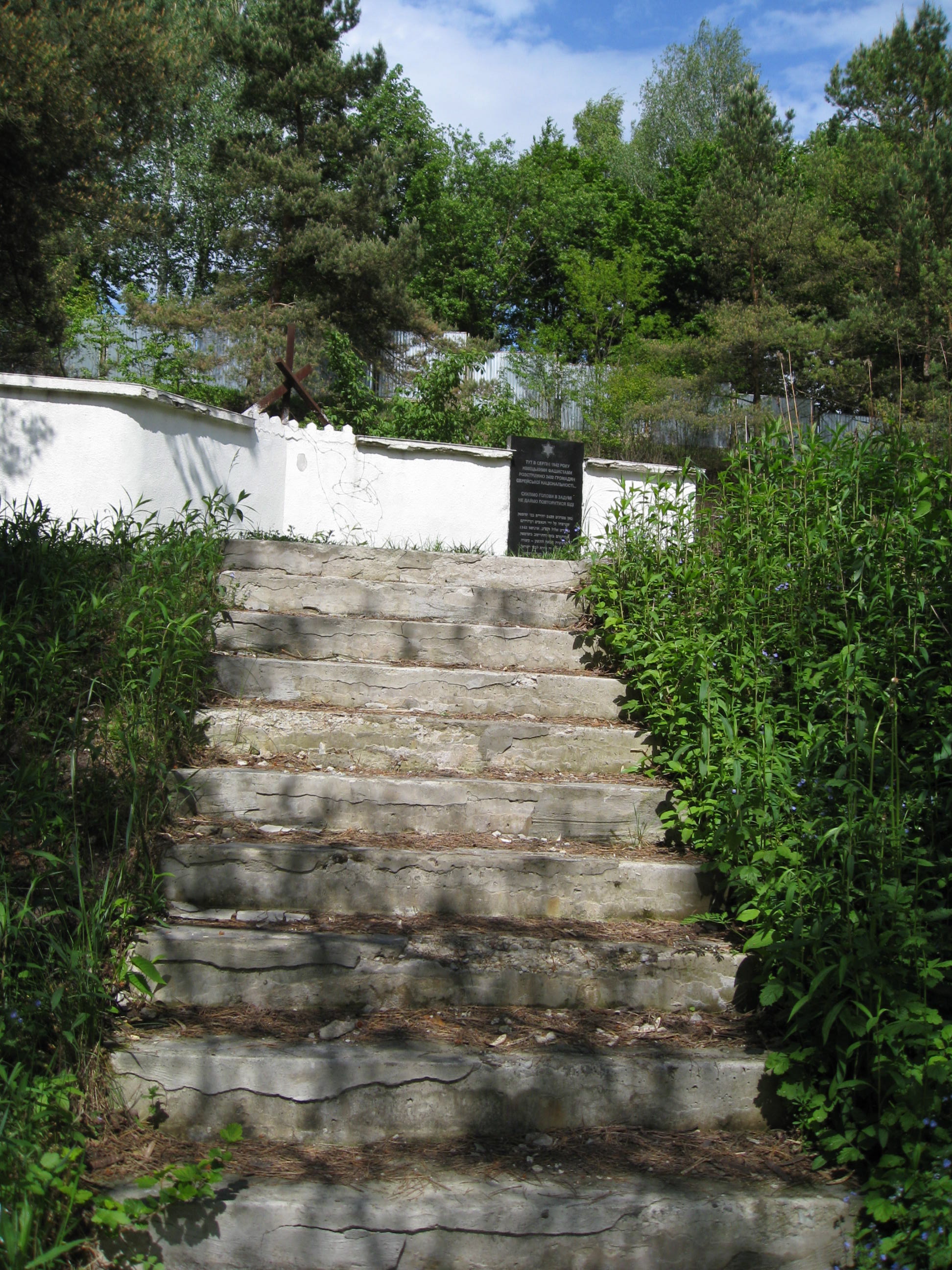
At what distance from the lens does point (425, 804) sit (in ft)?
9.96

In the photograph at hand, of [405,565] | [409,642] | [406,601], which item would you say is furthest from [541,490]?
[409,642]

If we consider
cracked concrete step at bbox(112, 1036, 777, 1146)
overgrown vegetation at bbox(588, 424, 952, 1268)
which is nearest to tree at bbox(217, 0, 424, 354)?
overgrown vegetation at bbox(588, 424, 952, 1268)

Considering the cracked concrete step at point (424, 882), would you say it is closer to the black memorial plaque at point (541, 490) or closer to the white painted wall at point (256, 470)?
the white painted wall at point (256, 470)

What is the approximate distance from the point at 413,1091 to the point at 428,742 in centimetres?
143

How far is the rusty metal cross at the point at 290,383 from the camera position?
8438 mm

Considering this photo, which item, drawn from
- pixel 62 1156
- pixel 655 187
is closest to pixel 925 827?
pixel 62 1156

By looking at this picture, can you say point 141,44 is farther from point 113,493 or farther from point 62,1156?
point 62,1156

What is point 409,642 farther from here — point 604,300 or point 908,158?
point 604,300

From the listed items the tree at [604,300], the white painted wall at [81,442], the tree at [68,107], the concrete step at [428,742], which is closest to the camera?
the concrete step at [428,742]

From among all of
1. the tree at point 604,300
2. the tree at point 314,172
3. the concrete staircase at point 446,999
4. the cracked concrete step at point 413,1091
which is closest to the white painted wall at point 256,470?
the concrete staircase at point 446,999

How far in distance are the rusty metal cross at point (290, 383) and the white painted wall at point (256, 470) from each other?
1.01m

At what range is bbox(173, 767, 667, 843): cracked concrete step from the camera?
2994 mm

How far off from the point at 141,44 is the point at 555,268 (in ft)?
64.9

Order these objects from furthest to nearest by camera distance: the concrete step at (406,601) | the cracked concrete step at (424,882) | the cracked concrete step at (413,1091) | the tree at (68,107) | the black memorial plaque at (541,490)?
Answer: the black memorial plaque at (541,490) < the tree at (68,107) < the concrete step at (406,601) < the cracked concrete step at (424,882) < the cracked concrete step at (413,1091)
